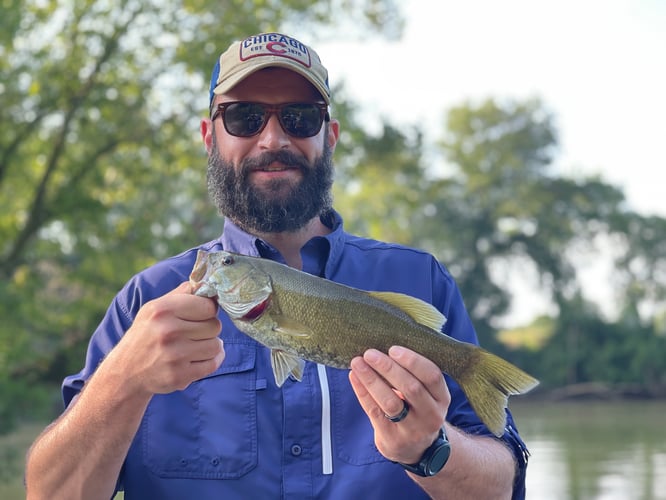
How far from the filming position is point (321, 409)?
292 cm

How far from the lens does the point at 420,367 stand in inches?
Answer: 97.0

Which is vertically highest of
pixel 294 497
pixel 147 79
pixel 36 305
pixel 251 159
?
pixel 147 79

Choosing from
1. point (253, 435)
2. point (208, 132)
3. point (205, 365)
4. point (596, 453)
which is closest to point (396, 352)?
point (205, 365)

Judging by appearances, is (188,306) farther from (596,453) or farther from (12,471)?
(596,453)

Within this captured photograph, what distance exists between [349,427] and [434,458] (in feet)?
1.37

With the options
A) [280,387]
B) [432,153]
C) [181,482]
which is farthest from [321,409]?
[432,153]

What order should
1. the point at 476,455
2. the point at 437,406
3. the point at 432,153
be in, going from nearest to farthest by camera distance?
the point at 437,406
the point at 476,455
the point at 432,153

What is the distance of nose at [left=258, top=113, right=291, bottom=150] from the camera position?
312 cm

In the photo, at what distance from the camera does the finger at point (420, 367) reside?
246 centimetres

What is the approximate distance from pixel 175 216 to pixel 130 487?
17.4 metres

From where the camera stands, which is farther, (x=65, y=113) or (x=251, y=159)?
(x=65, y=113)

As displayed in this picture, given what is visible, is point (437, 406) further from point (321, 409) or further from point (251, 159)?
point (251, 159)

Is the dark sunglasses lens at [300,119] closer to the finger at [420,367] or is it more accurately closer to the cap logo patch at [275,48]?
the cap logo patch at [275,48]

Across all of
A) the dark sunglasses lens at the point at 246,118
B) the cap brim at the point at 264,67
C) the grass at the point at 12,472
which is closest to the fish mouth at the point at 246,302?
the dark sunglasses lens at the point at 246,118
